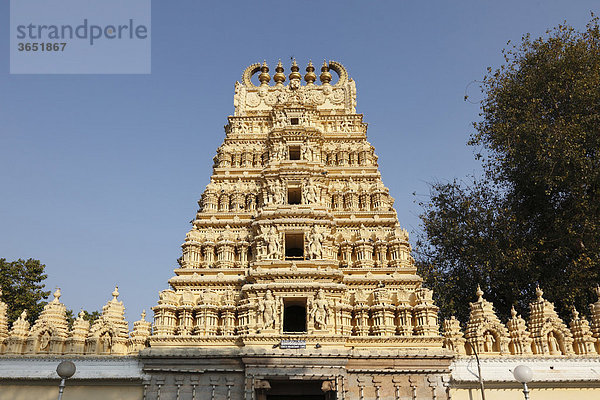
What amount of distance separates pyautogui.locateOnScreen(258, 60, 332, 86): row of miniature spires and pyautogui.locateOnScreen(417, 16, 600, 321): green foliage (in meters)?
10.4

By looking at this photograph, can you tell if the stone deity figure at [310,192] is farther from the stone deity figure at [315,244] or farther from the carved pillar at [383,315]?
the carved pillar at [383,315]

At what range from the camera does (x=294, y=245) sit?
78.2 ft

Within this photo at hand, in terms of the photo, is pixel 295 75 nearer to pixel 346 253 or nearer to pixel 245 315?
pixel 346 253

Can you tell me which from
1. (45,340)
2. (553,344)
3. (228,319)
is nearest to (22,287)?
(45,340)

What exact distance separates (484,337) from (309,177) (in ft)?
35.2

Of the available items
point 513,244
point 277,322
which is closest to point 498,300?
point 513,244

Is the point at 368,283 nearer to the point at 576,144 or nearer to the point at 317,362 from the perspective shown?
the point at 317,362

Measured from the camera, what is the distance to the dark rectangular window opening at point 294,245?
72.2 ft

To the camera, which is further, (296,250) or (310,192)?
(296,250)

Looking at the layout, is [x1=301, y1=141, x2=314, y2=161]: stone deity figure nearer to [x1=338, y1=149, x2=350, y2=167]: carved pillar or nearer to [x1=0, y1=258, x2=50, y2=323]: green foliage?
[x1=338, y1=149, x2=350, y2=167]: carved pillar

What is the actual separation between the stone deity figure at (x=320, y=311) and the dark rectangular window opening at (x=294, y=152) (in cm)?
927

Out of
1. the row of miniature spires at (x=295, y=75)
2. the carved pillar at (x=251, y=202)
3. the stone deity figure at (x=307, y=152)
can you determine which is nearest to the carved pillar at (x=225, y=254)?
the carved pillar at (x=251, y=202)

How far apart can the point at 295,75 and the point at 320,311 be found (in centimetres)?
1821

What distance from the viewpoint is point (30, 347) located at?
19812 mm
